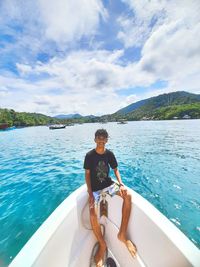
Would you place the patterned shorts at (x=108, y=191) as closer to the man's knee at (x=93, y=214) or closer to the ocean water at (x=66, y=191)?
the man's knee at (x=93, y=214)

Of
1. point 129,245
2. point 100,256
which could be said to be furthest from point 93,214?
point 129,245

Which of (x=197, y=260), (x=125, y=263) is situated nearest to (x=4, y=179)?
(x=125, y=263)

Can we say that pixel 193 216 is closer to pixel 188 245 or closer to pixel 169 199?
pixel 169 199

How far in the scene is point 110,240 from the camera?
269cm

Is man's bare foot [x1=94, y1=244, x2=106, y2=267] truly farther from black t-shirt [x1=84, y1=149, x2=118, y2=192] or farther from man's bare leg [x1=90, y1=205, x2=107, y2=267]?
black t-shirt [x1=84, y1=149, x2=118, y2=192]

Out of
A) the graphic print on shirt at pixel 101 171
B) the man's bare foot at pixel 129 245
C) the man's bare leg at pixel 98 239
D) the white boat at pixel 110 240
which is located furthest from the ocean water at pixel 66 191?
the graphic print on shirt at pixel 101 171

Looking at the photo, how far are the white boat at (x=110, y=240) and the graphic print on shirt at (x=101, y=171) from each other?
393 millimetres

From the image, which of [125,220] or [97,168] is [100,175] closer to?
[97,168]

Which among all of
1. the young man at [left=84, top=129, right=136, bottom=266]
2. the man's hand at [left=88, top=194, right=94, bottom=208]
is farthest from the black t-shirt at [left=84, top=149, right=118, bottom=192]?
the man's hand at [left=88, top=194, right=94, bottom=208]

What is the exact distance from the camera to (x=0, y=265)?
2.65 meters

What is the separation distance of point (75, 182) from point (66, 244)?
13.8ft

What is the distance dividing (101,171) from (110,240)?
1.21 metres

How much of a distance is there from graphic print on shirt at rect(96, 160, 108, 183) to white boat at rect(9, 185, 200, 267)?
393 mm

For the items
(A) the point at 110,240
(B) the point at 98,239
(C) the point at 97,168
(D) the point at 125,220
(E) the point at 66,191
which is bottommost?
(E) the point at 66,191
